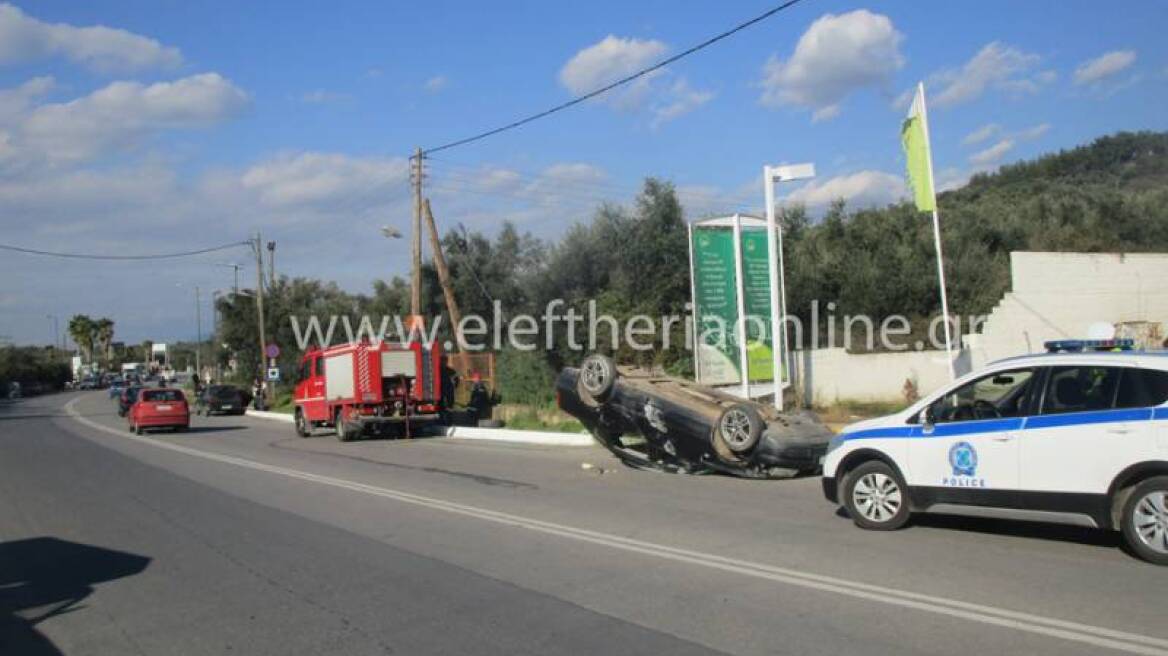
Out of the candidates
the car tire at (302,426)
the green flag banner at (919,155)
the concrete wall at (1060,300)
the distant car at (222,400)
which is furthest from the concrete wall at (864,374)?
the distant car at (222,400)

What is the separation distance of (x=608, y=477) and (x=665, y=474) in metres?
0.88

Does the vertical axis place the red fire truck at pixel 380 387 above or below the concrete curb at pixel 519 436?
above

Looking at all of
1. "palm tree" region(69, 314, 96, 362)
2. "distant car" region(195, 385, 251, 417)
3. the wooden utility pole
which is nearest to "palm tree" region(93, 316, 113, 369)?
"palm tree" region(69, 314, 96, 362)

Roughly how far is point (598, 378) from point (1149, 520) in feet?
28.0

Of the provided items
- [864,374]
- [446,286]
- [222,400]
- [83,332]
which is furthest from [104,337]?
[864,374]

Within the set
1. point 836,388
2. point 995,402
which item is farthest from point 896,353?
point 995,402

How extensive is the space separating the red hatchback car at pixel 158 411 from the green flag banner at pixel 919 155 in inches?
957

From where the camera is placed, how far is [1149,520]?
755cm

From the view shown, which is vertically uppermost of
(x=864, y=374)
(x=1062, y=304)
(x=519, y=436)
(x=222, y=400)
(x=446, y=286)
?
(x=446, y=286)

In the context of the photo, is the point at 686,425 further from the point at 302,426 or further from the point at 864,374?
the point at 302,426

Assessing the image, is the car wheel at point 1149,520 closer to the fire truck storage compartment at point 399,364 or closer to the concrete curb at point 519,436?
the concrete curb at point 519,436

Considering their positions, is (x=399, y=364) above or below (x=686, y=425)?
above

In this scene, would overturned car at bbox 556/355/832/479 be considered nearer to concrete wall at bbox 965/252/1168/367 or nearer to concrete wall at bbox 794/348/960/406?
concrete wall at bbox 794/348/960/406

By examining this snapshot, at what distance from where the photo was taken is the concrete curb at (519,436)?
20969mm
